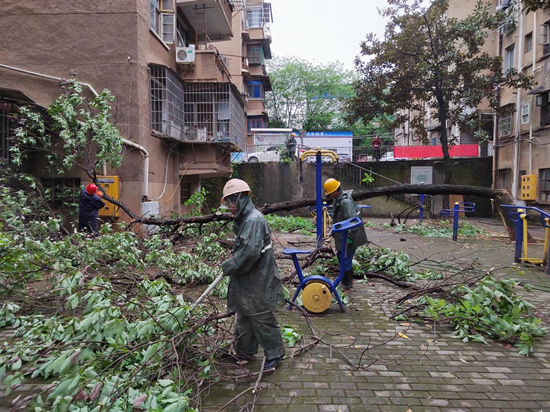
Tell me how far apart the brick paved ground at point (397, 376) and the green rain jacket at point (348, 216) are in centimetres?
110

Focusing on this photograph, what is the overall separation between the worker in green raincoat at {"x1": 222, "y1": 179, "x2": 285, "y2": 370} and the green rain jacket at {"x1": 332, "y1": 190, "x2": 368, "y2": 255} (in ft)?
→ 7.20

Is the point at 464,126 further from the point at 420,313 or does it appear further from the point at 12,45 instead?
the point at 12,45

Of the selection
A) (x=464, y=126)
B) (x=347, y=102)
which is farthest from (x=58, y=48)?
(x=464, y=126)

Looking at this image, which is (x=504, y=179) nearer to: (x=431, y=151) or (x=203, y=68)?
(x=431, y=151)

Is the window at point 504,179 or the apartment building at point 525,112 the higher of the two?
the apartment building at point 525,112

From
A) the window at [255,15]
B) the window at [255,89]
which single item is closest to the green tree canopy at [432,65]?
the window at [255,89]

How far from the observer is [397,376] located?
3477 mm

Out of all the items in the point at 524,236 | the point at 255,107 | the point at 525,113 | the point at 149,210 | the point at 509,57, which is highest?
the point at 255,107

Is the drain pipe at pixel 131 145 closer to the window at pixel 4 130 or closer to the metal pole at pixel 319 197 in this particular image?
the window at pixel 4 130

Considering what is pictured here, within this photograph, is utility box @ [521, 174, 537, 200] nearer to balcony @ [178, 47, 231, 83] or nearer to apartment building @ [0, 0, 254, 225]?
balcony @ [178, 47, 231, 83]

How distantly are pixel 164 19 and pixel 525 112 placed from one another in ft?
53.5

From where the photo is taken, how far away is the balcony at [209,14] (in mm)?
13234

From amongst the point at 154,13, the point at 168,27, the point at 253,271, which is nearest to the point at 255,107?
the point at 168,27

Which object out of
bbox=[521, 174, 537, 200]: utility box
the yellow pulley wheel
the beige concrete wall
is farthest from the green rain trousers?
the beige concrete wall
